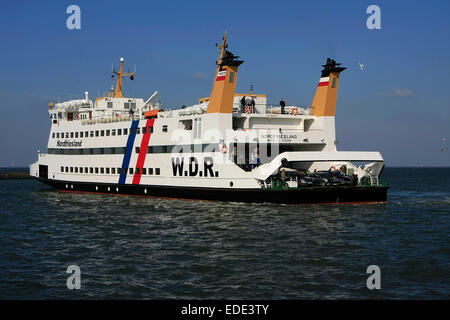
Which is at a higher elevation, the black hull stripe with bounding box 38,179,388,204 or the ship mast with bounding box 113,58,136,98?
the ship mast with bounding box 113,58,136,98

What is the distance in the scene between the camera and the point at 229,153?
96.4 ft

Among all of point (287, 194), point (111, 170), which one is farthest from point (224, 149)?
point (111, 170)

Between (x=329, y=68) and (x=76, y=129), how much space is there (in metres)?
21.7

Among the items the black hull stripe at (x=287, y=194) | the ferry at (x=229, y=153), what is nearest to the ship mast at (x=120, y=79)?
the ferry at (x=229, y=153)

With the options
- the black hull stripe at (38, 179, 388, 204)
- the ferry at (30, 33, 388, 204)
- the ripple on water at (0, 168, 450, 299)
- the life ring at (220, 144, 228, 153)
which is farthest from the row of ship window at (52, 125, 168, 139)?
the ripple on water at (0, 168, 450, 299)

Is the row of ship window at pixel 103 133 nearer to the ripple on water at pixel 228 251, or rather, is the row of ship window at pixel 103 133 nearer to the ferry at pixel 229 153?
the ferry at pixel 229 153

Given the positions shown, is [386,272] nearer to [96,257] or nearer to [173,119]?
[96,257]

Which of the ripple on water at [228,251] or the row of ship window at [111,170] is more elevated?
the row of ship window at [111,170]

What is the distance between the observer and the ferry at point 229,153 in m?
28.2

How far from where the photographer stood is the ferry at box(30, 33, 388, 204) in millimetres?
28172

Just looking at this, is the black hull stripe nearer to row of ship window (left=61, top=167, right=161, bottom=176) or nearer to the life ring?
row of ship window (left=61, top=167, right=161, bottom=176)
